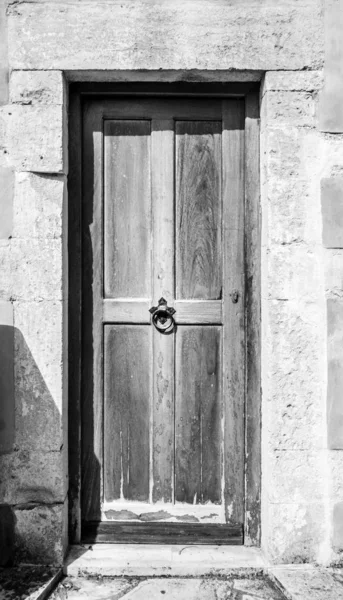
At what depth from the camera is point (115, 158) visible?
2.92 m

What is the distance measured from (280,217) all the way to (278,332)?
0.54m

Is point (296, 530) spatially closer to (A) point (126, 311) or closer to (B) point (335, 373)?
(B) point (335, 373)

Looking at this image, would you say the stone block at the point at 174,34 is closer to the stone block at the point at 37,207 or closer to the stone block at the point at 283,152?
the stone block at the point at 283,152

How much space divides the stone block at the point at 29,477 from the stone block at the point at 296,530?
3.34 feet

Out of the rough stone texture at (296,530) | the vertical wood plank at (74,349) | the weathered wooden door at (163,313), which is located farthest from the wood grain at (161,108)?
the rough stone texture at (296,530)

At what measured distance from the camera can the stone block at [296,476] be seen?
271 centimetres

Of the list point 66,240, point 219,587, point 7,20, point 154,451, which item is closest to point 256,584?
point 219,587

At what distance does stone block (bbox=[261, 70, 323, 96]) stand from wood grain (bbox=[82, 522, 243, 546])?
214 centimetres

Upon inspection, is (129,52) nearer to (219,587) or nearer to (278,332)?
(278,332)

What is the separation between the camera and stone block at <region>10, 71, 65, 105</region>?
2.71 meters

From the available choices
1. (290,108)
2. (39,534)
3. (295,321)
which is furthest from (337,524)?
(290,108)

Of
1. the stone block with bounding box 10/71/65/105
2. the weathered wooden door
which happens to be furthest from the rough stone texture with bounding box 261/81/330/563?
the stone block with bounding box 10/71/65/105

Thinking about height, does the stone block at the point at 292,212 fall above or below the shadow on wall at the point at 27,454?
above

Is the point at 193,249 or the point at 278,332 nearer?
the point at 278,332
